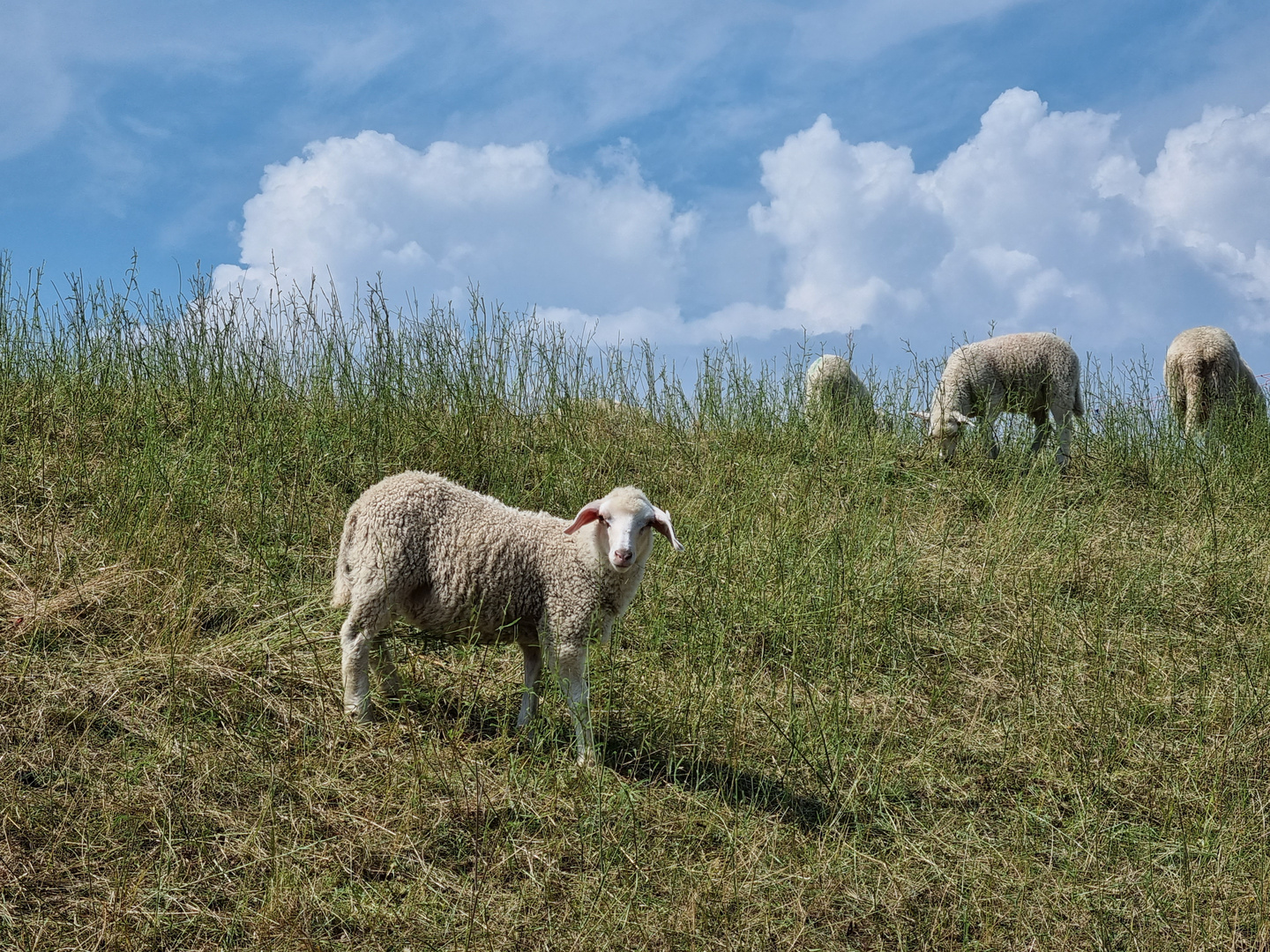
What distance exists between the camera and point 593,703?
4.26 m

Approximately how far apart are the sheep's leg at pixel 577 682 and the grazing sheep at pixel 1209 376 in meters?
9.09

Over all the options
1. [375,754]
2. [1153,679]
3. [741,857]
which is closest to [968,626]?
[1153,679]

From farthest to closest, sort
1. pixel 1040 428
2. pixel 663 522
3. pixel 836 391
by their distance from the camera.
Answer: pixel 836 391, pixel 1040 428, pixel 663 522

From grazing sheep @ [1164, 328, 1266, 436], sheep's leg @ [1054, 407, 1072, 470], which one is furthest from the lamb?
grazing sheep @ [1164, 328, 1266, 436]

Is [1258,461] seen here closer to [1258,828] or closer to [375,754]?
[1258,828]

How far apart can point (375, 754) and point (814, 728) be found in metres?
1.84

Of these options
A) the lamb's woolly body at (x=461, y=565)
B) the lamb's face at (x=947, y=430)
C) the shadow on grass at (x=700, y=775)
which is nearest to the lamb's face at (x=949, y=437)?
the lamb's face at (x=947, y=430)

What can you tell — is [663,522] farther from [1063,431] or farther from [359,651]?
[1063,431]

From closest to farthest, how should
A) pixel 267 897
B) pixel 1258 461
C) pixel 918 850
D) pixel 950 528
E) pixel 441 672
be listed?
1. pixel 267 897
2. pixel 918 850
3. pixel 441 672
4. pixel 950 528
5. pixel 1258 461

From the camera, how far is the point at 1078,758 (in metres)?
4.55

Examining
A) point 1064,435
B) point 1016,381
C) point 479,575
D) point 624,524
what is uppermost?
point 1016,381

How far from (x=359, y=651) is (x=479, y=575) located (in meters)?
0.54

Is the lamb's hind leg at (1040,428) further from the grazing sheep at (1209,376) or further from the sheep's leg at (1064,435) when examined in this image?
the grazing sheep at (1209,376)

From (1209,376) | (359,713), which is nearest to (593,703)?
(359,713)
